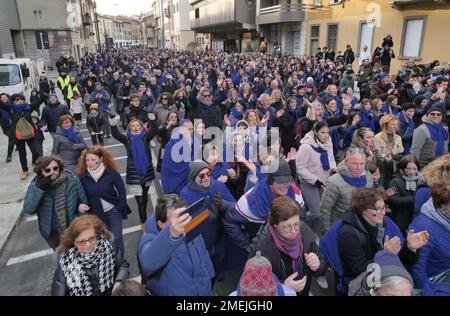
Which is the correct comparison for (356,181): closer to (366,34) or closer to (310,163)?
(310,163)

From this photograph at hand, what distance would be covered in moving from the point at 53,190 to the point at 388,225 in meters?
3.38

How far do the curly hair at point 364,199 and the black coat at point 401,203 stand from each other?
1159 millimetres

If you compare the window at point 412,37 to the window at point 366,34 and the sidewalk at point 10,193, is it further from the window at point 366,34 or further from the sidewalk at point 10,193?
the sidewalk at point 10,193

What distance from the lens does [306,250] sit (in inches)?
105

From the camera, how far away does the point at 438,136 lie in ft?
17.7

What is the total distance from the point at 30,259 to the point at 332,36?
24.3m

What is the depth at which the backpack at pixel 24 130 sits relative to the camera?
7.17 m

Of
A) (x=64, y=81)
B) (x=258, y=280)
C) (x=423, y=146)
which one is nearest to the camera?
(x=258, y=280)

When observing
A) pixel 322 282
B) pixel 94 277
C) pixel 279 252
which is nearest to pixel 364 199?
pixel 279 252

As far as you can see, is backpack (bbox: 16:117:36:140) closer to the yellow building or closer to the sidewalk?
the sidewalk

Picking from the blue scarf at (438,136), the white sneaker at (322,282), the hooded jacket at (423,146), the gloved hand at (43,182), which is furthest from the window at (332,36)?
the gloved hand at (43,182)

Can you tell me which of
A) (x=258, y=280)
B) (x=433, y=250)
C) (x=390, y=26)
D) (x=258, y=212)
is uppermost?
(x=390, y=26)
